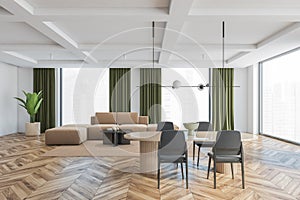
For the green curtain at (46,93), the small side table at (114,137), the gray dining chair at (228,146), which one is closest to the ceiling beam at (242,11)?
the gray dining chair at (228,146)

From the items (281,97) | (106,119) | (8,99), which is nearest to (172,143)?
(106,119)

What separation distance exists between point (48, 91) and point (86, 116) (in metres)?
1.63

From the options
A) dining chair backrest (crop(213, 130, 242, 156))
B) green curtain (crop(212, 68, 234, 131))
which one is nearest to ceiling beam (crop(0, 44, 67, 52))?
dining chair backrest (crop(213, 130, 242, 156))

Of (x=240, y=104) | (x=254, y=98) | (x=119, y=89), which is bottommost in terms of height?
(x=240, y=104)

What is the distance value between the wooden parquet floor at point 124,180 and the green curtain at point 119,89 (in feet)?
15.9

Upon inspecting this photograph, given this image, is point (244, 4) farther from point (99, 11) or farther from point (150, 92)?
point (150, 92)

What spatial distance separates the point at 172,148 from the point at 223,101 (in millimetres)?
7208

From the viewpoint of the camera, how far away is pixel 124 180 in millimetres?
4145

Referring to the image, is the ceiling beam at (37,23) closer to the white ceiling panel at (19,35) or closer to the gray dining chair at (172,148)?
the white ceiling panel at (19,35)

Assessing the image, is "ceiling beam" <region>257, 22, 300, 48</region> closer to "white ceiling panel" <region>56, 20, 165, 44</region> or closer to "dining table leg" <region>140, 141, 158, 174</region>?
"white ceiling panel" <region>56, 20, 165, 44</region>

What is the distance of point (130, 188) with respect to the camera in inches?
149

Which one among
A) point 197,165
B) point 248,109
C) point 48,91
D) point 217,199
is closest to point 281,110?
point 248,109

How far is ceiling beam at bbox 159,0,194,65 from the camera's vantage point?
149 inches

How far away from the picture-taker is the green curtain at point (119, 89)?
10.6 m
